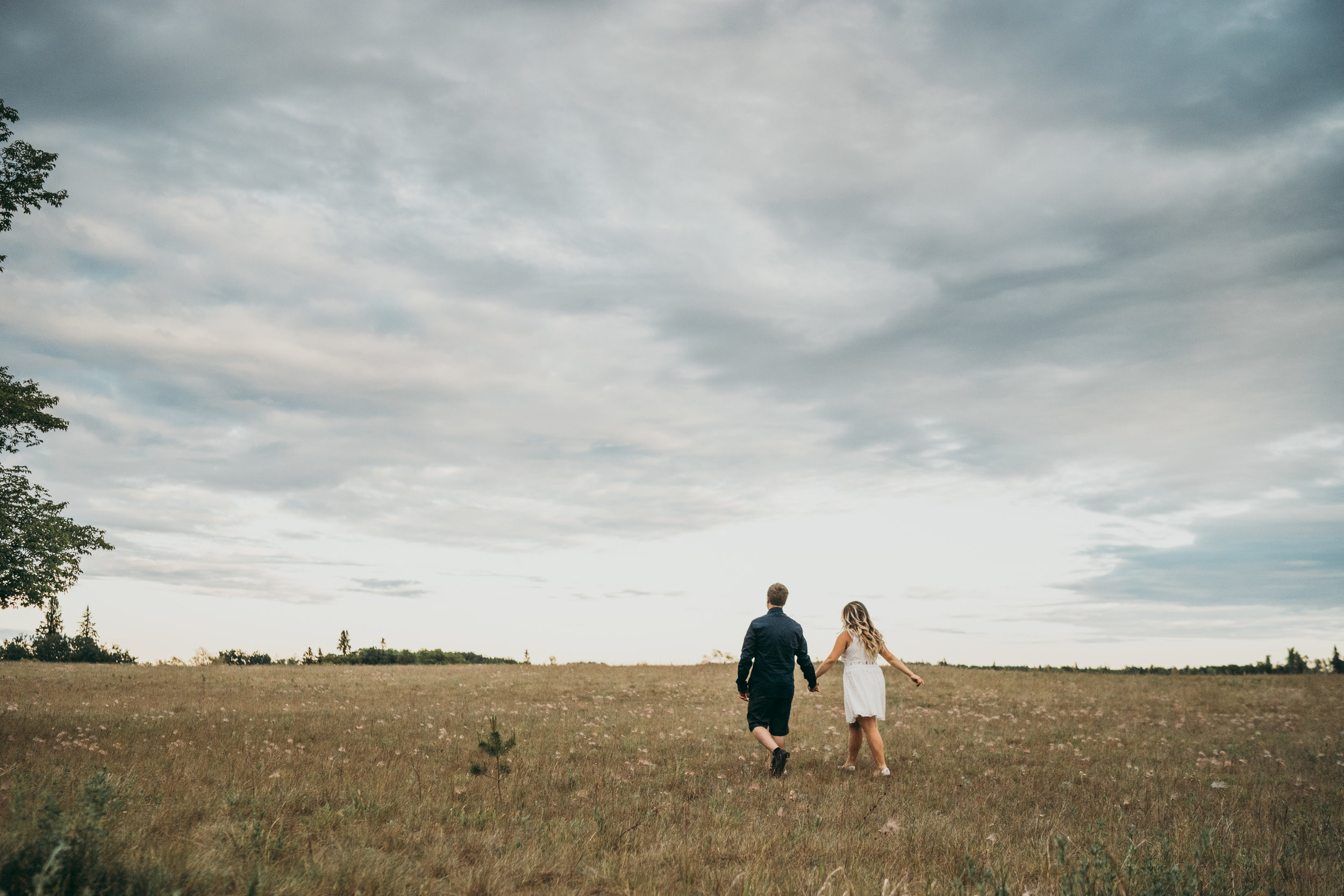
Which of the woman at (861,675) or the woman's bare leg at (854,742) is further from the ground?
the woman at (861,675)

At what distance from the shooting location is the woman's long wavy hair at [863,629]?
11633 mm

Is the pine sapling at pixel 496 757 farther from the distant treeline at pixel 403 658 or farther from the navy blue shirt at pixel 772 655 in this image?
the distant treeline at pixel 403 658

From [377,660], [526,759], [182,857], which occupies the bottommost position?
[377,660]

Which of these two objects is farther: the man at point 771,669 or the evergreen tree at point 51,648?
the evergreen tree at point 51,648

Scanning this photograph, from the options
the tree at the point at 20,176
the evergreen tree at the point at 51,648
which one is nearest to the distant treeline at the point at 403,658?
the evergreen tree at the point at 51,648

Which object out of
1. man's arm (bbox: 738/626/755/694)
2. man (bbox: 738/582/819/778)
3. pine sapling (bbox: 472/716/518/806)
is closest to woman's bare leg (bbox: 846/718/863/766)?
man (bbox: 738/582/819/778)

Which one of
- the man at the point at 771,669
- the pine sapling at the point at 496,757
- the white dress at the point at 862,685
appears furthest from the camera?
the man at the point at 771,669

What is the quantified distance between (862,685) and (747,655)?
6.11 ft

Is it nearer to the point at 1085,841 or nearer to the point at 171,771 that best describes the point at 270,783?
the point at 171,771

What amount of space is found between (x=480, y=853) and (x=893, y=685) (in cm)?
2421

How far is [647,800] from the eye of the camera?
28.2 feet

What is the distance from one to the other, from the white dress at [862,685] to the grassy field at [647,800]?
1.04m

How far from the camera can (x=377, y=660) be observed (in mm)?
40906

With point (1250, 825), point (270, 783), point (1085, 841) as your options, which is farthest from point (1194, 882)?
point (270, 783)
